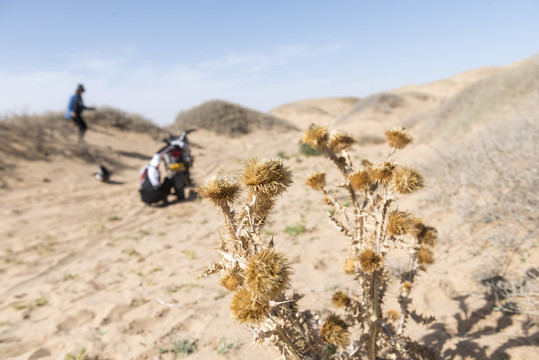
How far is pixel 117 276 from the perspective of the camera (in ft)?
14.4

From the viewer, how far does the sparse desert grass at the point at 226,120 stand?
21.9 m

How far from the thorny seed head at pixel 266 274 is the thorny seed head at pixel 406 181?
636 millimetres

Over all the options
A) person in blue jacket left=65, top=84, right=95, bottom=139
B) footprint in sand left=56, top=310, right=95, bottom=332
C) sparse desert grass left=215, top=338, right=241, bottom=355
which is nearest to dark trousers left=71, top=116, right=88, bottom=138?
person in blue jacket left=65, top=84, right=95, bottom=139

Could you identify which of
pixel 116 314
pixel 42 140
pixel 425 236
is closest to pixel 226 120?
pixel 42 140

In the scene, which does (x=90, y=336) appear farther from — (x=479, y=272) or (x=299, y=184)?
(x=299, y=184)

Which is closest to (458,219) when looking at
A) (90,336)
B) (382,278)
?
(382,278)

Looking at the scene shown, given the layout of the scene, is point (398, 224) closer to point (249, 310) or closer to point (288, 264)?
point (288, 264)

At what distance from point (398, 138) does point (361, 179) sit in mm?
344

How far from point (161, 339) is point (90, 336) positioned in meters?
0.70

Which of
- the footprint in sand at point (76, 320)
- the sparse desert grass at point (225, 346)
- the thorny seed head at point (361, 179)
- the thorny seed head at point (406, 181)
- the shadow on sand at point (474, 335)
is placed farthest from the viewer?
the footprint in sand at point (76, 320)

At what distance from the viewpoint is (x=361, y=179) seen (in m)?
1.58

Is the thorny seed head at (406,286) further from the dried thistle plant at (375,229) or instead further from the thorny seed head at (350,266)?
the thorny seed head at (350,266)

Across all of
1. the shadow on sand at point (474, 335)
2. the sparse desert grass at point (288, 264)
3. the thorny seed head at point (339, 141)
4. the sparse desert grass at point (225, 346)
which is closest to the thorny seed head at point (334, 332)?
the sparse desert grass at point (288, 264)

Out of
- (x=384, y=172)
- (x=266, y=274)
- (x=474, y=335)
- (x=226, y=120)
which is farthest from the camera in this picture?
(x=226, y=120)
